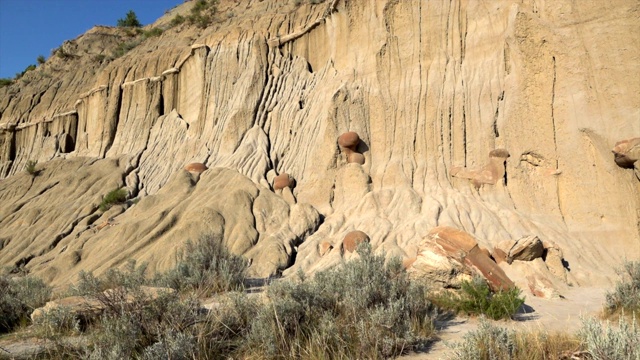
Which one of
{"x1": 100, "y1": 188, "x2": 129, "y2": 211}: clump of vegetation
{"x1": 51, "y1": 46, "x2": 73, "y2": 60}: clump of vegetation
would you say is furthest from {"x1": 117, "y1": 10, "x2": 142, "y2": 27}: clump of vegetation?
{"x1": 100, "y1": 188, "x2": 129, "y2": 211}: clump of vegetation

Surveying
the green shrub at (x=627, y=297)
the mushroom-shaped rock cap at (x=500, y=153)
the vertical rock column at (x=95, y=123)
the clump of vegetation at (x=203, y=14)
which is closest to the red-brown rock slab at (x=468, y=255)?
the green shrub at (x=627, y=297)

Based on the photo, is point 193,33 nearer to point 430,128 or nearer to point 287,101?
point 287,101

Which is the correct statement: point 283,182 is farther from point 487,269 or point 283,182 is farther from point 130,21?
point 130,21

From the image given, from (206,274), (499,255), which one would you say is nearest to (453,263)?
(499,255)

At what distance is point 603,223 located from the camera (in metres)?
13.5

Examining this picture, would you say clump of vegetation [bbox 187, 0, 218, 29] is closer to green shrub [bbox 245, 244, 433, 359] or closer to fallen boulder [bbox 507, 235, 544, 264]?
fallen boulder [bbox 507, 235, 544, 264]

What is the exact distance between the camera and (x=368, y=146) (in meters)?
18.3

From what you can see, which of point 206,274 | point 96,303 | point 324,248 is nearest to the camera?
point 96,303

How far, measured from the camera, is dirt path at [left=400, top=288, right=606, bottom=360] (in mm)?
5114

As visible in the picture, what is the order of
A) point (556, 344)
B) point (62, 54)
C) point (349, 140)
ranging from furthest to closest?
point (62, 54) → point (349, 140) → point (556, 344)

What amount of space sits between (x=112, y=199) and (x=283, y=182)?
30.1 ft

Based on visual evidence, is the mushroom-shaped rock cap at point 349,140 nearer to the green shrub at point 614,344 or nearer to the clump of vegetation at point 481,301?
the clump of vegetation at point 481,301

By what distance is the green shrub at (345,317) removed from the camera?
4520mm

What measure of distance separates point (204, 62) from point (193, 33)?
7381mm
